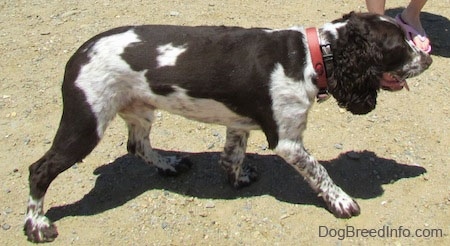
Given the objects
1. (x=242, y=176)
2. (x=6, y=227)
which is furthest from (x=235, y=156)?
(x=6, y=227)

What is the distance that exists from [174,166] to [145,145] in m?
0.28

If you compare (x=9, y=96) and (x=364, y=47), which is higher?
(x=364, y=47)

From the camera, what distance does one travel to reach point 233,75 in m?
3.57

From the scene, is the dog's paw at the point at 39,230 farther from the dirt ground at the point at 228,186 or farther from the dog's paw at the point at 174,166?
the dog's paw at the point at 174,166

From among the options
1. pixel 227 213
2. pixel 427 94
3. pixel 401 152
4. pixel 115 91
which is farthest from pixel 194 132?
pixel 427 94

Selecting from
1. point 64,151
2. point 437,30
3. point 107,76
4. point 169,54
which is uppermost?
point 169,54

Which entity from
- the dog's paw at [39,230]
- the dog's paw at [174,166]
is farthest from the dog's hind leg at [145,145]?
the dog's paw at [39,230]

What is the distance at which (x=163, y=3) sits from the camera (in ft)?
22.3

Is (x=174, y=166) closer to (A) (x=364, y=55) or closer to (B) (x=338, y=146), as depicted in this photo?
(B) (x=338, y=146)

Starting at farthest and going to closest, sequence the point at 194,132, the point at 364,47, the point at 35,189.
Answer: the point at 194,132 → the point at 35,189 → the point at 364,47

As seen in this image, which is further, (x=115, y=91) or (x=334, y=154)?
(x=334, y=154)

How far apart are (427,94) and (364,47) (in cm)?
196

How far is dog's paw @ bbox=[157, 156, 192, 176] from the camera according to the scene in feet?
14.4

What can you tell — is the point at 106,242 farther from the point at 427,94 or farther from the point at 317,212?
the point at 427,94
